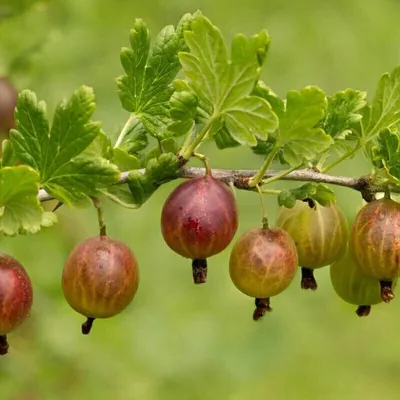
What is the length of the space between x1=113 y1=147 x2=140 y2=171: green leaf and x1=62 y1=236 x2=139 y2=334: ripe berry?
7.6 inches

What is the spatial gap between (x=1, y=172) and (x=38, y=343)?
226cm

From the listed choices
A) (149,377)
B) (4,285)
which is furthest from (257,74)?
(149,377)

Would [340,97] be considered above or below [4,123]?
above

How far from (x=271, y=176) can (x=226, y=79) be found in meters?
0.32

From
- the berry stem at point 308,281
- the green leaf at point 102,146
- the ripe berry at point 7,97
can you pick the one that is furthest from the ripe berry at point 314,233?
the ripe berry at point 7,97

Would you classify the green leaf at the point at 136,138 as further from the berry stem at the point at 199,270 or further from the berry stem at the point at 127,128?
the berry stem at the point at 199,270

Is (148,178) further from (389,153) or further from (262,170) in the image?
(389,153)

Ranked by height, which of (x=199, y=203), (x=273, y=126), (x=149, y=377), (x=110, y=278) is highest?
(x=273, y=126)

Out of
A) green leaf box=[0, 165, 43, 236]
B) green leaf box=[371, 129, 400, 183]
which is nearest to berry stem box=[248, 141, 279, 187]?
green leaf box=[371, 129, 400, 183]

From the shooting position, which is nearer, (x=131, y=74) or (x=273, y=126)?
(x=273, y=126)

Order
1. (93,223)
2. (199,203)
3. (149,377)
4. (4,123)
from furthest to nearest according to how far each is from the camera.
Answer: (93,223)
(149,377)
(4,123)
(199,203)

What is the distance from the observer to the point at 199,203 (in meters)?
1.79

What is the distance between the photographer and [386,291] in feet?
6.57

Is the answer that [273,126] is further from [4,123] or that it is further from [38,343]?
[38,343]
